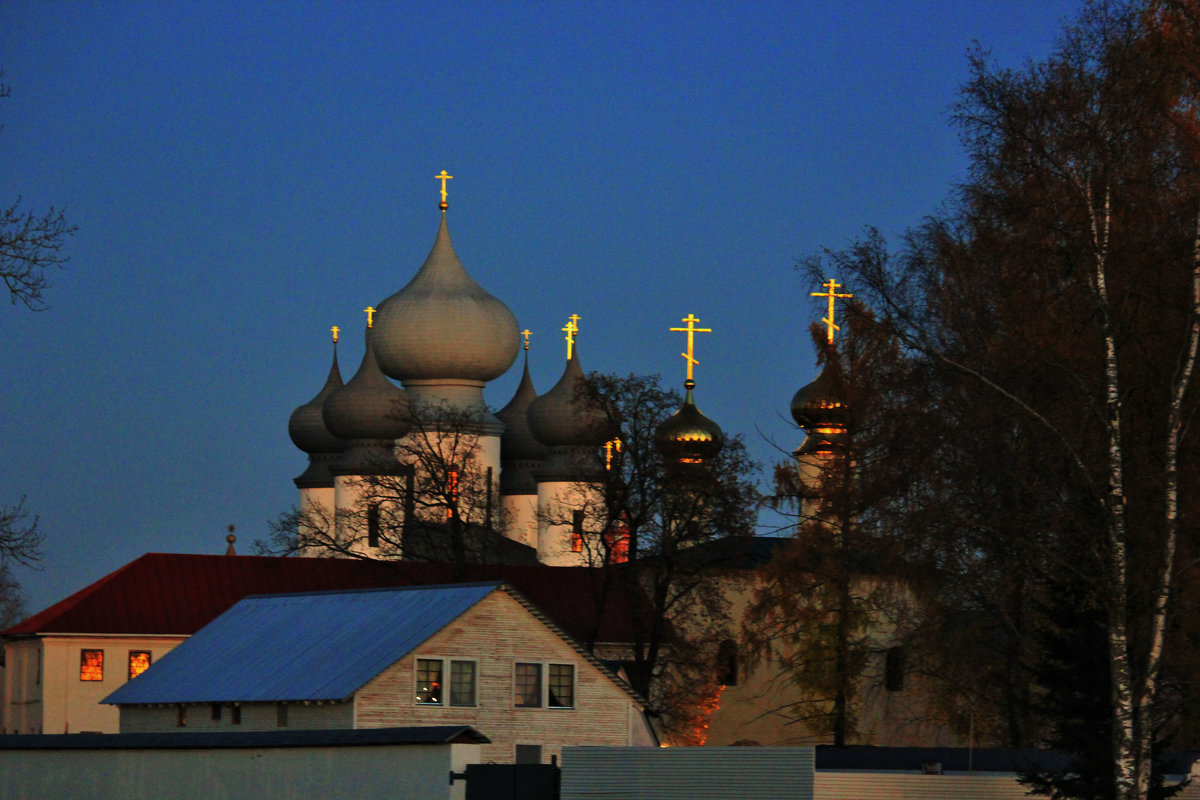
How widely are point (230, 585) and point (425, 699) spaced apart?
20.8 meters

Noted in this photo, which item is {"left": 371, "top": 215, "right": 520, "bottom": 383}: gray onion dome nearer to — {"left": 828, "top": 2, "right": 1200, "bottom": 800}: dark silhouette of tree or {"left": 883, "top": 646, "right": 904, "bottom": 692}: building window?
{"left": 883, "top": 646, "right": 904, "bottom": 692}: building window

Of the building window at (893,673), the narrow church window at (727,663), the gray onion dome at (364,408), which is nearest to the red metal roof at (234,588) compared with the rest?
the narrow church window at (727,663)

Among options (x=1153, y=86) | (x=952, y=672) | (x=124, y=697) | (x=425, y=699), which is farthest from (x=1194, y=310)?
(x=124, y=697)

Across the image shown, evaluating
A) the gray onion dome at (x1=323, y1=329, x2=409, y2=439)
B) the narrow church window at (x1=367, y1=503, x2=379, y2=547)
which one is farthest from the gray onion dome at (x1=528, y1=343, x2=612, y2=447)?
the narrow church window at (x1=367, y1=503, x2=379, y2=547)

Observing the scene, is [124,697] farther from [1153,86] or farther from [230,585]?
[1153,86]

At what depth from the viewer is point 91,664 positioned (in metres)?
53.0

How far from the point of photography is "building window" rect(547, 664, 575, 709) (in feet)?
126

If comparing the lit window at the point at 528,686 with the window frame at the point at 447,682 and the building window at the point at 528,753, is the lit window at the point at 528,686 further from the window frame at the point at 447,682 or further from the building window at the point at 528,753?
the window frame at the point at 447,682

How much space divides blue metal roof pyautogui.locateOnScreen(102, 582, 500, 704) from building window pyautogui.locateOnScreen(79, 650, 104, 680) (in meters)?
11.4

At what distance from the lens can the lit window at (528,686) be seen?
38.1m

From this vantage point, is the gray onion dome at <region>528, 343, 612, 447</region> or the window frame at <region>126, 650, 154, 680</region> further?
the gray onion dome at <region>528, 343, 612, 447</region>

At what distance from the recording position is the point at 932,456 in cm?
3142

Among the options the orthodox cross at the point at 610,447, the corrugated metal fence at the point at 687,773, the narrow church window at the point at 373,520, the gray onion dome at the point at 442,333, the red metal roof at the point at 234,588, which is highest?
the gray onion dome at the point at 442,333

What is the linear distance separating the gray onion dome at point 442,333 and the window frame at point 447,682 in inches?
1131
